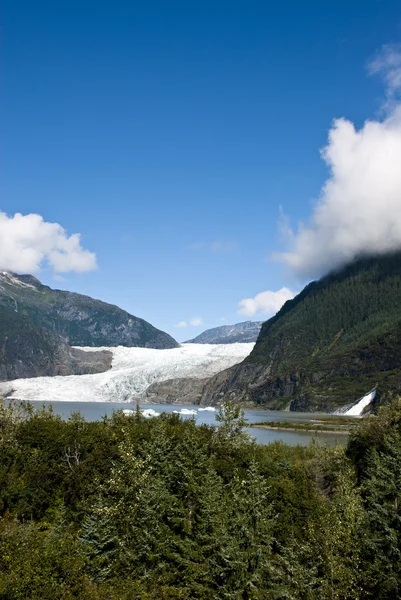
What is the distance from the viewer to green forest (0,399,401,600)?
28062mm

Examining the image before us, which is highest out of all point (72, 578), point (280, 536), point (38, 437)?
point (38, 437)

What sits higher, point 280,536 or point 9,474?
point 9,474

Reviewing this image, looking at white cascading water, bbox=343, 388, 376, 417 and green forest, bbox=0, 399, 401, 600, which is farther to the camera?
white cascading water, bbox=343, 388, 376, 417

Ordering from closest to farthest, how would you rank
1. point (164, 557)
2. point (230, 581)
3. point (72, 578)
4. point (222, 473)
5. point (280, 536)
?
point (72, 578), point (230, 581), point (164, 557), point (280, 536), point (222, 473)

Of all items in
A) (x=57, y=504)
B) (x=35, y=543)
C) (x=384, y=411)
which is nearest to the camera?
(x=35, y=543)

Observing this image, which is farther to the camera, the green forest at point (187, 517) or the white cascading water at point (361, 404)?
the white cascading water at point (361, 404)

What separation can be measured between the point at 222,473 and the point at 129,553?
20.9 metres

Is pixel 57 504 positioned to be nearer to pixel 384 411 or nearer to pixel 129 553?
pixel 129 553

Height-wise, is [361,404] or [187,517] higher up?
[361,404]

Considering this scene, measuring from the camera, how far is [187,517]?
4122 cm

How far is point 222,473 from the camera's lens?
5116 centimetres

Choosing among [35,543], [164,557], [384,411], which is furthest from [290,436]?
[35,543]

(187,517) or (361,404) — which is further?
(361,404)

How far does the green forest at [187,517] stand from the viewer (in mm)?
28062
